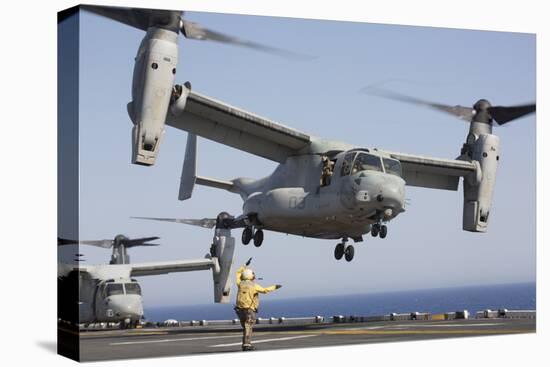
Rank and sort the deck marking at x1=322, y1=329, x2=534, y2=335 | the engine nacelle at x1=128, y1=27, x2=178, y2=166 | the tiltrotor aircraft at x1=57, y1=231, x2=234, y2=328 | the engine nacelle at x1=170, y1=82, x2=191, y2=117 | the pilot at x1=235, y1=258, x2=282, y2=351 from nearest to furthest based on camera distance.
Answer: the pilot at x1=235, y1=258, x2=282, y2=351, the tiltrotor aircraft at x1=57, y1=231, x2=234, y2=328, the engine nacelle at x1=128, y1=27, x2=178, y2=166, the engine nacelle at x1=170, y1=82, x2=191, y2=117, the deck marking at x1=322, y1=329, x2=534, y2=335

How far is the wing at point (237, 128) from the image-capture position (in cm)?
2194

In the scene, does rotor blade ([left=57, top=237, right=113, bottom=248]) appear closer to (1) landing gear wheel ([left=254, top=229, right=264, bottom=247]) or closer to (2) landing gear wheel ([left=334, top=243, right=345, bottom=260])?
(1) landing gear wheel ([left=254, top=229, right=264, bottom=247])

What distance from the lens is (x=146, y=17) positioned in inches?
745

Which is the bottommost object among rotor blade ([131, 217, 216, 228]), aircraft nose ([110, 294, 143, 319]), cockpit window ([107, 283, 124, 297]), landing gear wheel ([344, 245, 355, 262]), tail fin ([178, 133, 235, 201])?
aircraft nose ([110, 294, 143, 319])

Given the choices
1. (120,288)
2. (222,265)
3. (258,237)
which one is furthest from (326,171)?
(120,288)

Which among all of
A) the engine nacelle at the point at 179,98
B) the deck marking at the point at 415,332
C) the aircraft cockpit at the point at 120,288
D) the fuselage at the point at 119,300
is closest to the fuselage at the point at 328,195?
the deck marking at the point at 415,332

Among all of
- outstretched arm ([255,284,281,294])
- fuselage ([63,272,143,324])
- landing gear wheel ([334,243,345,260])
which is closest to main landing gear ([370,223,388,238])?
landing gear wheel ([334,243,345,260])

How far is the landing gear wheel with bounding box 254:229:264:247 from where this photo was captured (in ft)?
75.0

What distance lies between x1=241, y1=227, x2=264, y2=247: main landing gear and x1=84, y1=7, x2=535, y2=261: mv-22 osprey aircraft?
35mm

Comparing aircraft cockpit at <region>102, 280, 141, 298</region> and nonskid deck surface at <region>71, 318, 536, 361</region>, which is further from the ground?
aircraft cockpit at <region>102, 280, 141, 298</region>

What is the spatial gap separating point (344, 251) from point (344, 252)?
27 mm

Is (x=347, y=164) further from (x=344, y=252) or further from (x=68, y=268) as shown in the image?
(x=68, y=268)

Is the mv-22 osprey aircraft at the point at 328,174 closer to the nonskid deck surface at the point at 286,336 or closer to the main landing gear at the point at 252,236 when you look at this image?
the main landing gear at the point at 252,236

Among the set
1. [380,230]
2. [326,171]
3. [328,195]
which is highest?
[326,171]
